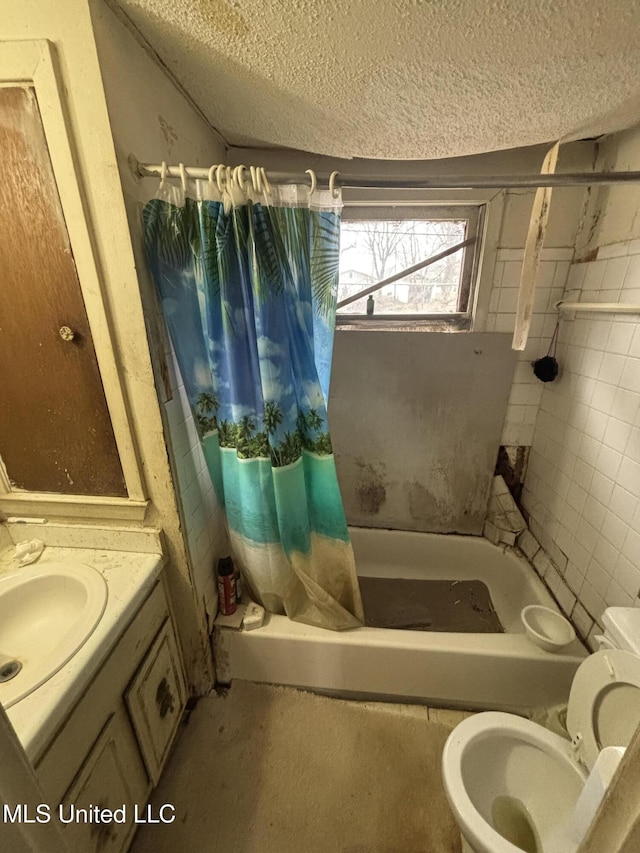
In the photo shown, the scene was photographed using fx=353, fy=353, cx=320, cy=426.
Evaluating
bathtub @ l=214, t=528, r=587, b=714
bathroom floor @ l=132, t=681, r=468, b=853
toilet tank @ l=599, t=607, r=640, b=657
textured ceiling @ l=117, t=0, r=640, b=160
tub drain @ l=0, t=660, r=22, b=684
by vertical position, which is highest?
textured ceiling @ l=117, t=0, r=640, b=160

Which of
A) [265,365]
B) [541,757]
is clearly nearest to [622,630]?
[541,757]

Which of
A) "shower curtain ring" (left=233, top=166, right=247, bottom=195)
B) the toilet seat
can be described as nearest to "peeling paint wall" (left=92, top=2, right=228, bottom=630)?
"shower curtain ring" (left=233, top=166, right=247, bottom=195)

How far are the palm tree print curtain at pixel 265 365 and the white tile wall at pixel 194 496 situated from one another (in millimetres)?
50

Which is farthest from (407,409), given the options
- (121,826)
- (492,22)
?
(121,826)

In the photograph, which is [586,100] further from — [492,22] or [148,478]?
[148,478]

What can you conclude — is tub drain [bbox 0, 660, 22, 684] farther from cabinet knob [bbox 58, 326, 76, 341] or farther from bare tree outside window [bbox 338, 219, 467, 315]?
bare tree outside window [bbox 338, 219, 467, 315]

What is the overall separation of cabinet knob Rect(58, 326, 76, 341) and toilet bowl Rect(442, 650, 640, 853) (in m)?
1.59

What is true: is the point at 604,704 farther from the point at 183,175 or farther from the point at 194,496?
the point at 183,175

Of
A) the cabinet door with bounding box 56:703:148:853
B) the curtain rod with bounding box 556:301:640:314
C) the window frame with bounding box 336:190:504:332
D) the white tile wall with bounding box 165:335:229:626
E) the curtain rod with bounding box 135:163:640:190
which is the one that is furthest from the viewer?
the window frame with bounding box 336:190:504:332

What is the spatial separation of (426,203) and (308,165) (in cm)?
58

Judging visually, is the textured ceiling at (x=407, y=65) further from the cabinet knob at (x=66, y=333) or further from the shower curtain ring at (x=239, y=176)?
the cabinet knob at (x=66, y=333)

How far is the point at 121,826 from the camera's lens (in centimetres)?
99

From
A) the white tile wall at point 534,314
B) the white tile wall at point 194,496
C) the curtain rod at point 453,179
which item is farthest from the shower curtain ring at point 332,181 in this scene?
the white tile wall at point 534,314

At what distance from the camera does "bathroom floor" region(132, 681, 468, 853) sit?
112 centimetres
